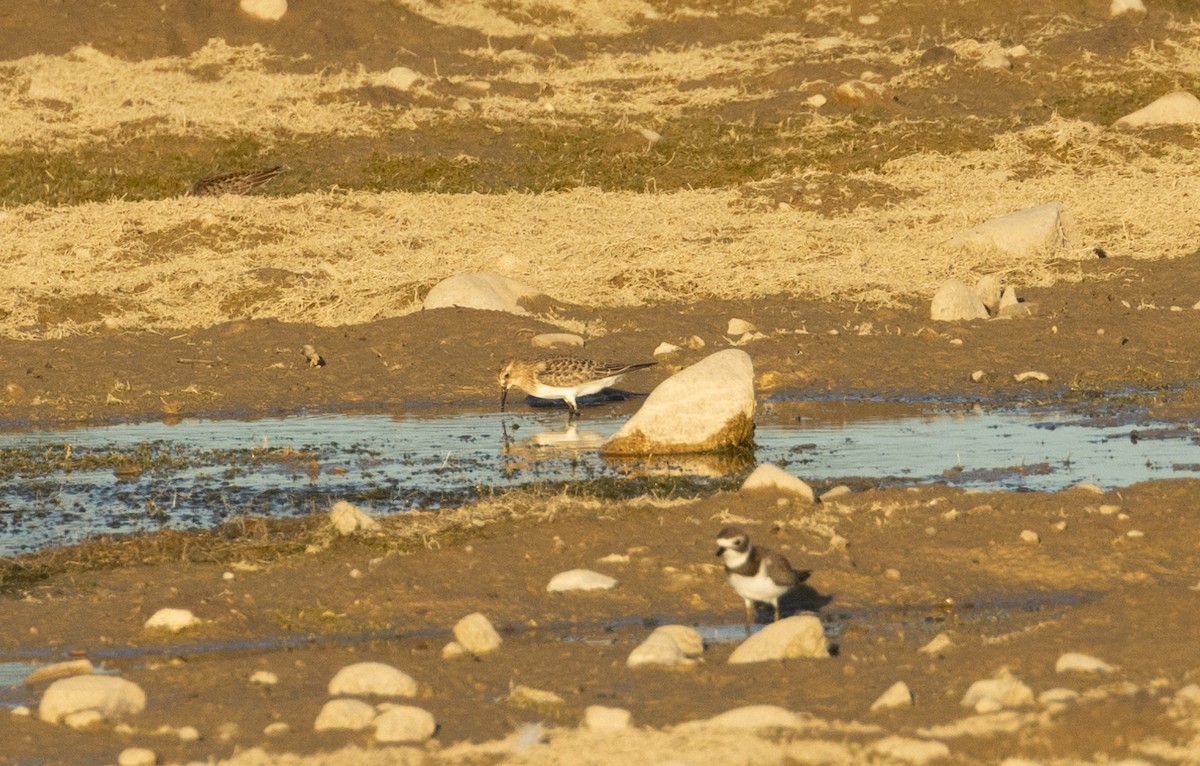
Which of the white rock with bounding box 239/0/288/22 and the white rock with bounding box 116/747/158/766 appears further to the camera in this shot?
the white rock with bounding box 239/0/288/22

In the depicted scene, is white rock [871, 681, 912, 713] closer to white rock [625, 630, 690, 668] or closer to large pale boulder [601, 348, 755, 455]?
white rock [625, 630, 690, 668]

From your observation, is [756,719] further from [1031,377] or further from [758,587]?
[1031,377]

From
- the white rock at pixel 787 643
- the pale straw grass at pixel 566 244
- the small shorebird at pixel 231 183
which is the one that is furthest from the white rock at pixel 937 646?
A: the small shorebird at pixel 231 183

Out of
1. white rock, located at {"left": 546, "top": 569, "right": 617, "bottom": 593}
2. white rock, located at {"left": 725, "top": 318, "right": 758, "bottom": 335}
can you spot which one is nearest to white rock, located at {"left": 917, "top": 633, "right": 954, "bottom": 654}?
white rock, located at {"left": 546, "top": 569, "right": 617, "bottom": 593}

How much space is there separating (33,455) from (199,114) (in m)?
15.0

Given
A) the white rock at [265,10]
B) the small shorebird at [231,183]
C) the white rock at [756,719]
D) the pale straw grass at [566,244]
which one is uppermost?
the white rock at [265,10]

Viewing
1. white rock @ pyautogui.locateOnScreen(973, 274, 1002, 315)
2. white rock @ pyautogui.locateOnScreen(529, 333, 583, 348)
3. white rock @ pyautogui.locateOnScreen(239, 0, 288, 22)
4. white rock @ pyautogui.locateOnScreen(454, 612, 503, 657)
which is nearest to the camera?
white rock @ pyautogui.locateOnScreen(454, 612, 503, 657)

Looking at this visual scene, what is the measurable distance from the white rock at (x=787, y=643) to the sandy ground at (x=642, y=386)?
0.34ft

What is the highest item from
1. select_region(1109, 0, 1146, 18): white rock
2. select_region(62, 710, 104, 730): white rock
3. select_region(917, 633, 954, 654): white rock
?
select_region(1109, 0, 1146, 18): white rock

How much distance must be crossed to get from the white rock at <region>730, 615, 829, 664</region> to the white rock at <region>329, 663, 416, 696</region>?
1.29 m

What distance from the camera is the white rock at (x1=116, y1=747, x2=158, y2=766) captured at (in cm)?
598

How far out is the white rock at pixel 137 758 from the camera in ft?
19.6

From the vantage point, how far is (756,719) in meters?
5.95

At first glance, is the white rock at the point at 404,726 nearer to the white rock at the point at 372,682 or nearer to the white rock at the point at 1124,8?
the white rock at the point at 372,682
